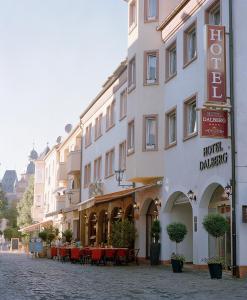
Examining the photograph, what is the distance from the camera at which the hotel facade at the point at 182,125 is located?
64.1ft

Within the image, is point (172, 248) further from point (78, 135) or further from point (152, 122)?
point (78, 135)

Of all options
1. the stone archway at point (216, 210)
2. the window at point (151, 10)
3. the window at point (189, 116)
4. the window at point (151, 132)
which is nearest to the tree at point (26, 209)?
the window at point (151, 132)

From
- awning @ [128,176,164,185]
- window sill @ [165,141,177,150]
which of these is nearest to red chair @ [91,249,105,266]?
awning @ [128,176,164,185]

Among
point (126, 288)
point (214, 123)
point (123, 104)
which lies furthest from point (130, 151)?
point (126, 288)

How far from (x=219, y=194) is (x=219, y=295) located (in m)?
9.13

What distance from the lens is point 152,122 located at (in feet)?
89.0

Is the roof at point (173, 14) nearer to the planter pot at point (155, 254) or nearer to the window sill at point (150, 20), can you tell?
the window sill at point (150, 20)

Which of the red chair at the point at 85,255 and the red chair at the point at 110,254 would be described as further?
the red chair at the point at 85,255

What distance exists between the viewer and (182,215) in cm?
2619

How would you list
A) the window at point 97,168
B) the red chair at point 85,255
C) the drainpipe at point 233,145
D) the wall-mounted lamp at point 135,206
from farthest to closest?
the window at point 97,168
the wall-mounted lamp at point 135,206
the red chair at point 85,255
the drainpipe at point 233,145

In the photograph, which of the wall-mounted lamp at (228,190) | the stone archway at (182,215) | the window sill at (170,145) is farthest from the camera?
the stone archway at (182,215)

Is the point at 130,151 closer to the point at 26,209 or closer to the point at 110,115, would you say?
the point at 110,115

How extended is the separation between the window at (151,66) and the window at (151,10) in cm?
172

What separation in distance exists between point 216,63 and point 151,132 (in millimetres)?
7951
